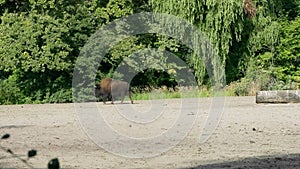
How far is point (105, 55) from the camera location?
89.6ft

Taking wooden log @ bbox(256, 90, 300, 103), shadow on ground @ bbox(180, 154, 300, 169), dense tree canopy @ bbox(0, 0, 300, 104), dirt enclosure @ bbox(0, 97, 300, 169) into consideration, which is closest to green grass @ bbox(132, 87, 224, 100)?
dense tree canopy @ bbox(0, 0, 300, 104)

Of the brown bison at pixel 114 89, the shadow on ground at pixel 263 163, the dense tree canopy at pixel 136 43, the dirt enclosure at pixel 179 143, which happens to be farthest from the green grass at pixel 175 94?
the shadow on ground at pixel 263 163

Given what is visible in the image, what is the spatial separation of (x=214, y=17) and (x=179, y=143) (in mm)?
17560

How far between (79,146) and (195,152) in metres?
1.76

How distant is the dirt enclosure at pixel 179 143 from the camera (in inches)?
304

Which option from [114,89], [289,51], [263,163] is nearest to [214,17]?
[289,51]

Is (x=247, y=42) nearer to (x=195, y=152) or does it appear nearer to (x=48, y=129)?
(x=48, y=129)

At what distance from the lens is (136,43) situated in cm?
2877

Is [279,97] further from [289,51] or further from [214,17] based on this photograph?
[289,51]

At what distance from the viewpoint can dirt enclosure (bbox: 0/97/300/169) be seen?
7.72 metres

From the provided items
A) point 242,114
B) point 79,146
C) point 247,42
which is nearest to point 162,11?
point 247,42

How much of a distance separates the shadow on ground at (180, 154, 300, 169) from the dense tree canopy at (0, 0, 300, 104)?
17.2m

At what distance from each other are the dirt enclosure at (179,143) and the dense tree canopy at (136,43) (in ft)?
34.6

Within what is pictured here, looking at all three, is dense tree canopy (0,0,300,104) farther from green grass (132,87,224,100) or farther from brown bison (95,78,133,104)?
brown bison (95,78,133,104)
